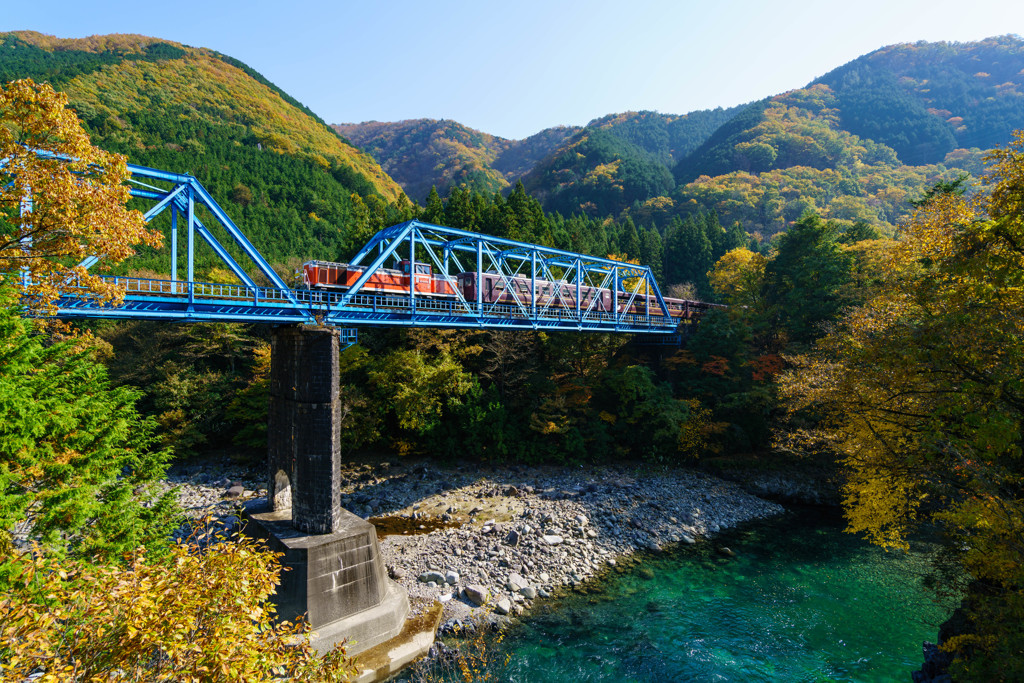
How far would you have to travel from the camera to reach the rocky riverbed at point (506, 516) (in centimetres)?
1415

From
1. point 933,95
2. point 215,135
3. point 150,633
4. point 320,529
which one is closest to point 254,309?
point 320,529

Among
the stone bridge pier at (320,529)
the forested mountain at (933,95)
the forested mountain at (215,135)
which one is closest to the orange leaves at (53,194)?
the stone bridge pier at (320,529)

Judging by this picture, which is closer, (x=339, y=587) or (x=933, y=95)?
(x=339, y=587)

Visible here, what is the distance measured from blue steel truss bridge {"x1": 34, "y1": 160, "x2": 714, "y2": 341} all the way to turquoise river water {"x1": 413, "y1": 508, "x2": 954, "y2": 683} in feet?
36.1

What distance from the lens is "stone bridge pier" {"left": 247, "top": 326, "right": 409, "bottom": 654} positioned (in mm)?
11312

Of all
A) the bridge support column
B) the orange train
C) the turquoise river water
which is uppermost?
the orange train

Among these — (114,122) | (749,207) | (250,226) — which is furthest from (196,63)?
(749,207)

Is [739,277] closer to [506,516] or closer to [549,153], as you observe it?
[506,516]

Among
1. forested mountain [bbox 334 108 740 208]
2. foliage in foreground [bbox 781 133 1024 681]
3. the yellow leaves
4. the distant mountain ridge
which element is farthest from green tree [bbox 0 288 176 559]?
the distant mountain ridge

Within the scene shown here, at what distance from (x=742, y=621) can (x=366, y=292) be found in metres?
18.2

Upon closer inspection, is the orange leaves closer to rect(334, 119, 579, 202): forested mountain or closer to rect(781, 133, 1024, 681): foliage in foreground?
rect(781, 133, 1024, 681): foliage in foreground

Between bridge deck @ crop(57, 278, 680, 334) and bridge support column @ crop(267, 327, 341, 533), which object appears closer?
bridge deck @ crop(57, 278, 680, 334)

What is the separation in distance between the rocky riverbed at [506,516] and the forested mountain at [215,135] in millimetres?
21255

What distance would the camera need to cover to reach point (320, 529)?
Answer: 1212 centimetres
